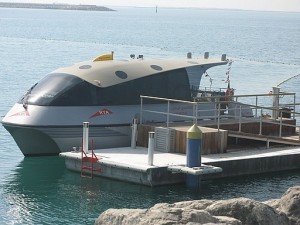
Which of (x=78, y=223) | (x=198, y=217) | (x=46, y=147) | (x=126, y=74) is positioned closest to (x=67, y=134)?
(x=46, y=147)

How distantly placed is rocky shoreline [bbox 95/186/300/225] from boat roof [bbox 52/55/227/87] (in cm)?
1243

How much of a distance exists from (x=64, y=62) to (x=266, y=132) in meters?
47.0

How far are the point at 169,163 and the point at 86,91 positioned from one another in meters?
4.88

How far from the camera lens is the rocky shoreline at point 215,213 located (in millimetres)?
15742

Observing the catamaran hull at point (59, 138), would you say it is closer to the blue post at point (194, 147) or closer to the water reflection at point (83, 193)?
the water reflection at point (83, 193)

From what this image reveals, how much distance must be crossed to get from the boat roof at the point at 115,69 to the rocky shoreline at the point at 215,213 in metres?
12.4

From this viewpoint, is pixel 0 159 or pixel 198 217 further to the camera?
pixel 0 159

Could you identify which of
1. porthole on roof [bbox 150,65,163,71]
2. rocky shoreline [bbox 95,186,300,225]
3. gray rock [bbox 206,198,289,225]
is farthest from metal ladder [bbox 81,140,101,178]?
gray rock [bbox 206,198,289,225]

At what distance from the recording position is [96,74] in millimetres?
30625

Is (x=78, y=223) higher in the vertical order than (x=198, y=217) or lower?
lower

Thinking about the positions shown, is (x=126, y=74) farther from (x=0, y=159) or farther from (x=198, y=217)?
(x=198, y=217)

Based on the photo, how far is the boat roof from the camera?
100ft

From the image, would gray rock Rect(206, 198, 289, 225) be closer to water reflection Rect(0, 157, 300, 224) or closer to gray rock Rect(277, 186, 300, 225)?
gray rock Rect(277, 186, 300, 225)

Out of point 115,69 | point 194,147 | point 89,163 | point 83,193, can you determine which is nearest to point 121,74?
point 115,69
